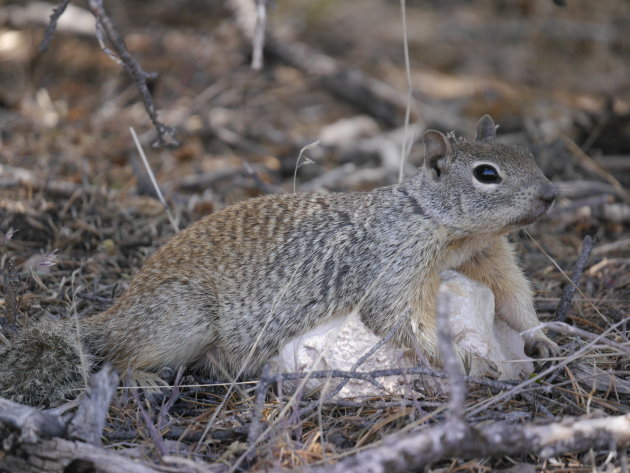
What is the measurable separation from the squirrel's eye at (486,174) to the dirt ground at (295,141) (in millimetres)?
668

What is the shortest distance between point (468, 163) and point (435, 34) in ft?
20.9

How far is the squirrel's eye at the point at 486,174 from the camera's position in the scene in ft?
11.8

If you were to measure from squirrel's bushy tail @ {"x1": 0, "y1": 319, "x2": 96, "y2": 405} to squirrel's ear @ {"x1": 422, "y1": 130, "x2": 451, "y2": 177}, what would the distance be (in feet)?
6.77

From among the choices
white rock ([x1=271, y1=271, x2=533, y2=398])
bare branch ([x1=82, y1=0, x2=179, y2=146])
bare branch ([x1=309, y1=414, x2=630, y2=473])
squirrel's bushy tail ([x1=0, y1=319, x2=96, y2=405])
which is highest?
bare branch ([x1=82, y1=0, x2=179, y2=146])

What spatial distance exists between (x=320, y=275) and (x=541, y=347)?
1262 millimetres

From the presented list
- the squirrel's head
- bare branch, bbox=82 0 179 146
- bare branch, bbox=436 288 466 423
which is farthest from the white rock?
bare branch, bbox=82 0 179 146

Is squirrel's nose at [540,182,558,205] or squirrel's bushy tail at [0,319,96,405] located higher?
squirrel's nose at [540,182,558,205]

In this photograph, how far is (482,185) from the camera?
3631mm

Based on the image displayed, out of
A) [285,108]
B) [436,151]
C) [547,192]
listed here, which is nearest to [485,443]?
[547,192]

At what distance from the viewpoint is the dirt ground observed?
130 inches

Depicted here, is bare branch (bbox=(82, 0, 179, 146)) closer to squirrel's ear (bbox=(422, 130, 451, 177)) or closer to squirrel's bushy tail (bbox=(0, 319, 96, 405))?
squirrel's bushy tail (bbox=(0, 319, 96, 405))

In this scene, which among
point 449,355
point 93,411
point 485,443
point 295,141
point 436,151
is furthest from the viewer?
point 295,141

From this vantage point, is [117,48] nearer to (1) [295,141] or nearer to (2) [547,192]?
(2) [547,192]

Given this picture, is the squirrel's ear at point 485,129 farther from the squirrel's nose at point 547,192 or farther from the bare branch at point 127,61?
the bare branch at point 127,61
